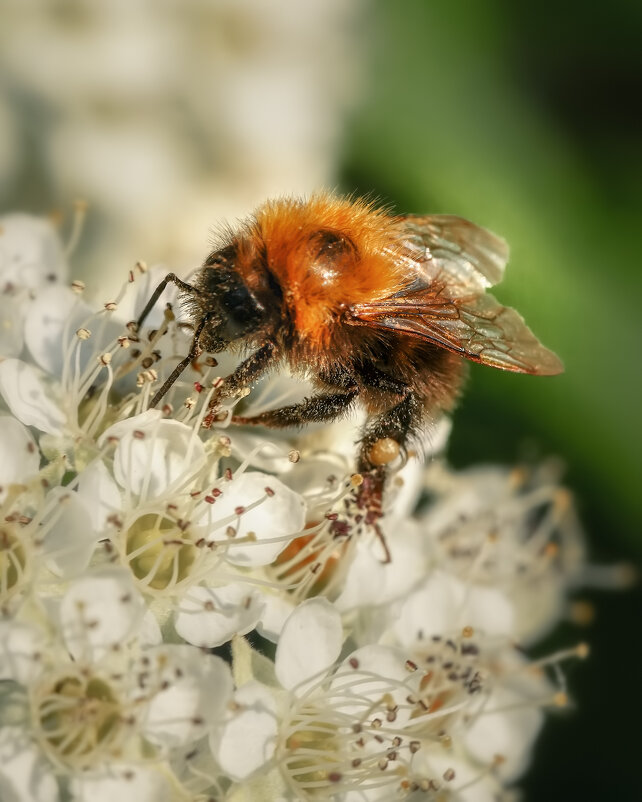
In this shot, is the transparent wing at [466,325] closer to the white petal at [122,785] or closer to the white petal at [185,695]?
the white petal at [185,695]

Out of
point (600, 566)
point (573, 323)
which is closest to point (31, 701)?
point (573, 323)

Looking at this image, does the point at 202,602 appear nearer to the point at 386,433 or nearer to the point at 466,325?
the point at 386,433

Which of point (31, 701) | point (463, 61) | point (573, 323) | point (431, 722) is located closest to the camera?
point (31, 701)

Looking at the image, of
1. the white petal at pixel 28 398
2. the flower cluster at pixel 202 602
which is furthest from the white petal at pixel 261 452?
the white petal at pixel 28 398

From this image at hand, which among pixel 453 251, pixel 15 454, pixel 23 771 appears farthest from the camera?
pixel 453 251

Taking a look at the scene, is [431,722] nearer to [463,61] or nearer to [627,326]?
[627,326]

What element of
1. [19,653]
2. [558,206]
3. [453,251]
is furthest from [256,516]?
[558,206]

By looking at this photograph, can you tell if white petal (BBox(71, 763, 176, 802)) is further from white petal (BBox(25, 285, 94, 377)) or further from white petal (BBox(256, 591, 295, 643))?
white petal (BBox(25, 285, 94, 377))
